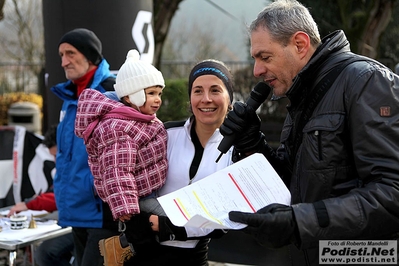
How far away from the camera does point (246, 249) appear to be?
12.8 ft

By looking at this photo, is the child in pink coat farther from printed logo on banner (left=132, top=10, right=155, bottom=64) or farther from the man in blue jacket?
printed logo on banner (left=132, top=10, right=155, bottom=64)

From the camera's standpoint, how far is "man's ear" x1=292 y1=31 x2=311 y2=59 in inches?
83.1

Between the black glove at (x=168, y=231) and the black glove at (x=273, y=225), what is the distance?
2.48 ft

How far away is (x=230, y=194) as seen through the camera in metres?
2.23

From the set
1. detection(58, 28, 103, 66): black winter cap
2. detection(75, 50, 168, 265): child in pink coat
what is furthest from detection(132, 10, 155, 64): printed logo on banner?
detection(75, 50, 168, 265): child in pink coat

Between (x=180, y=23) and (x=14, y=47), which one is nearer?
(x=14, y=47)

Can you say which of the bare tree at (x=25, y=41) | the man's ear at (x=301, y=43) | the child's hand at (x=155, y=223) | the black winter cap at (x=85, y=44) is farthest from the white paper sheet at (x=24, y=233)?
the bare tree at (x=25, y=41)

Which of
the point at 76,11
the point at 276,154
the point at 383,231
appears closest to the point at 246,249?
the point at 276,154

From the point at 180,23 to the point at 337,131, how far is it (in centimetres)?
2156

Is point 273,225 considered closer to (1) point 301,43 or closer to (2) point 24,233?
(1) point 301,43

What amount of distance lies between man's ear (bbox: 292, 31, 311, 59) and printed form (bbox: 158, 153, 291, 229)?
0.45 meters

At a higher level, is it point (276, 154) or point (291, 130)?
point (291, 130)

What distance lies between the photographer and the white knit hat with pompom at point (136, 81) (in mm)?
2936

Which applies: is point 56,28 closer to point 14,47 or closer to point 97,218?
point 97,218
